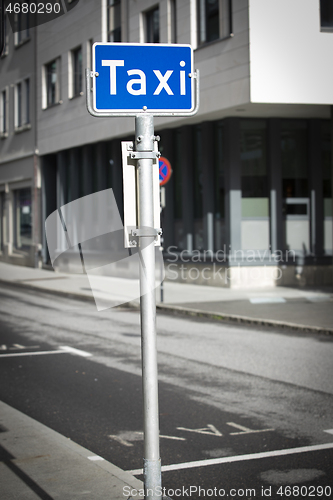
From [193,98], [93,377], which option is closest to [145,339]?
[193,98]

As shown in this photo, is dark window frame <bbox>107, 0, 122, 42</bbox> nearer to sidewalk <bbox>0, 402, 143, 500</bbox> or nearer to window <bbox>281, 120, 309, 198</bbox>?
window <bbox>281, 120, 309, 198</bbox>

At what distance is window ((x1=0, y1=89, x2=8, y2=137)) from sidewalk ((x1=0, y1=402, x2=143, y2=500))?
101 ft

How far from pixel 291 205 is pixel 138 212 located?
57.3ft

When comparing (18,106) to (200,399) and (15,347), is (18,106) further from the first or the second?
(200,399)

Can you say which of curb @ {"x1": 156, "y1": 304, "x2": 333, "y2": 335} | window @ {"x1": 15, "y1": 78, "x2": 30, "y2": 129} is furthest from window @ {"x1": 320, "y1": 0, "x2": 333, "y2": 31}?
A: window @ {"x1": 15, "y1": 78, "x2": 30, "y2": 129}

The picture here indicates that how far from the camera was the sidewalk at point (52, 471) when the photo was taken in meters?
4.02

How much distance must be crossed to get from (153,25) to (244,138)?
5329 mm

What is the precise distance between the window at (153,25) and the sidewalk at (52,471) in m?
18.4

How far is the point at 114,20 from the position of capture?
2381cm

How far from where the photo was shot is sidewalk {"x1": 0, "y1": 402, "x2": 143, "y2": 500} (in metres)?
4.02

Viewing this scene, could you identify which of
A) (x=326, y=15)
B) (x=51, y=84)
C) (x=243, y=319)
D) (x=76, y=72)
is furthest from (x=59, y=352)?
(x=51, y=84)

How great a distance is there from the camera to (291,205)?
2019 cm

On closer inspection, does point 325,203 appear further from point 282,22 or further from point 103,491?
point 103,491

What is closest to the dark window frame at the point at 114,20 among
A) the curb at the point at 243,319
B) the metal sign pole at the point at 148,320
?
the curb at the point at 243,319
